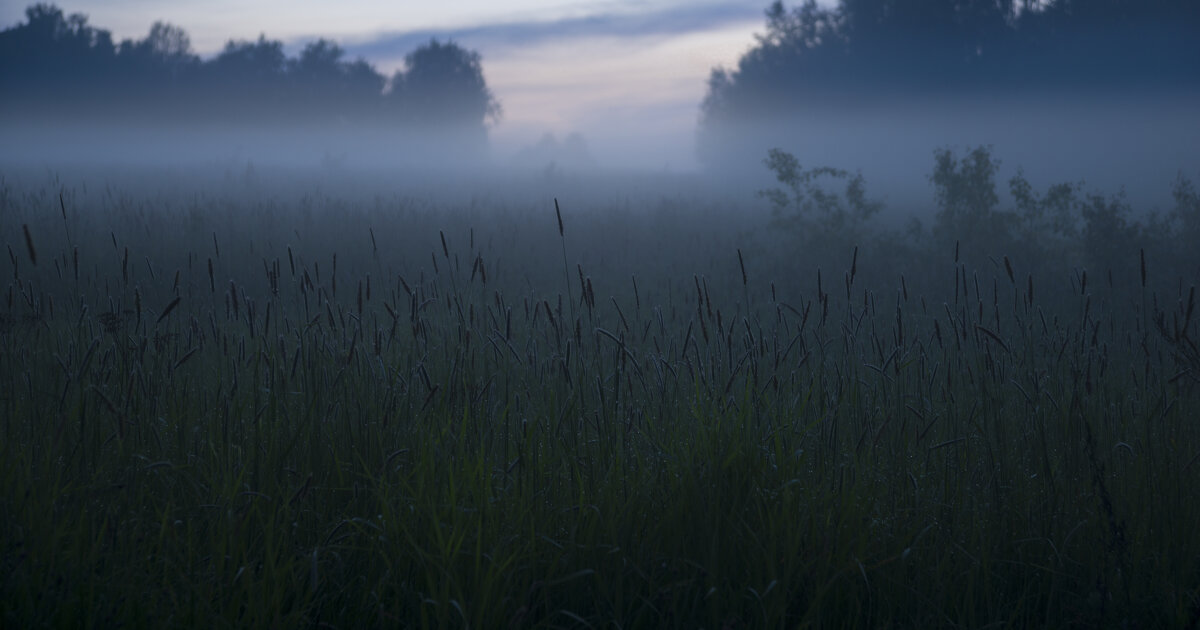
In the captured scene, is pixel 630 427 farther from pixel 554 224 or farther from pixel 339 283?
pixel 554 224

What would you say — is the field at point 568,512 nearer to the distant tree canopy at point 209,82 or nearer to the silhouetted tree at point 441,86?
the distant tree canopy at point 209,82

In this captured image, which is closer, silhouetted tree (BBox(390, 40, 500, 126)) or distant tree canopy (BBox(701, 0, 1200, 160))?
distant tree canopy (BBox(701, 0, 1200, 160))

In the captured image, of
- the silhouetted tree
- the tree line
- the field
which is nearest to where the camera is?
the field

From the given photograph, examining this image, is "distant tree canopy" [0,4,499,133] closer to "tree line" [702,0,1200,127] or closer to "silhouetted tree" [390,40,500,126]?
"silhouetted tree" [390,40,500,126]

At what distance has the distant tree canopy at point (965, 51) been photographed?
35188 mm

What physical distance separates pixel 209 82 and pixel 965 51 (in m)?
47.3

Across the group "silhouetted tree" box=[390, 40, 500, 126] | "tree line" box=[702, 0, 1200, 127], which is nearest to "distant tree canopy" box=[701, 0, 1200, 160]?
"tree line" box=[702, 0, 1200, 127]

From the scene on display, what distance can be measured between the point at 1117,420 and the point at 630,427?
2.44 meters

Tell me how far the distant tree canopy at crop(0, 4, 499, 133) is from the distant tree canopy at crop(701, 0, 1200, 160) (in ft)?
96.0

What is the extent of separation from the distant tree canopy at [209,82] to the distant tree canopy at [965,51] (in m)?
29.3

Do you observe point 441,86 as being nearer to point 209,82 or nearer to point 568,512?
point 209,82

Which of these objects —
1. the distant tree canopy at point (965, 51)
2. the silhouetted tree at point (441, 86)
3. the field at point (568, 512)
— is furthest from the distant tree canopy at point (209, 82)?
the field at point (568, 512)

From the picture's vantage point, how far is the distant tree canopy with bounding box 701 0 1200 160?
35.2m

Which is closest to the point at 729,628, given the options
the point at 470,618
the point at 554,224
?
the point at 470,618
